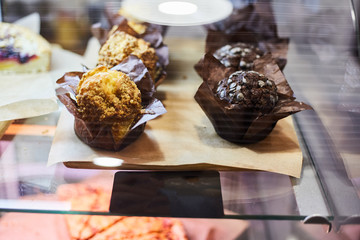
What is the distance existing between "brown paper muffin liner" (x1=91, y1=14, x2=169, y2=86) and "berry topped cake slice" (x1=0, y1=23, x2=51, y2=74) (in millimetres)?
270

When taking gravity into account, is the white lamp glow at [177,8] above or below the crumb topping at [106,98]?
above

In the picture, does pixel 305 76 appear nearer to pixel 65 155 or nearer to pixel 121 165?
pixel 121 165

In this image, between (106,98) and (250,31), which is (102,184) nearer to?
(106,98)

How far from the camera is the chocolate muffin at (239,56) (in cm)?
178

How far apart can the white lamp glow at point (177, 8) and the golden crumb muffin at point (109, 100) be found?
530mm

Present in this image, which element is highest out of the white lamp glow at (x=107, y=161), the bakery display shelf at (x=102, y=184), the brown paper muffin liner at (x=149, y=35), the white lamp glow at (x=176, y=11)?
the white lamp glow at (x=176, y=11)

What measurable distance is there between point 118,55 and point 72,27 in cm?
53

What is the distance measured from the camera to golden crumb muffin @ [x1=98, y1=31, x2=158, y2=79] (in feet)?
5.58

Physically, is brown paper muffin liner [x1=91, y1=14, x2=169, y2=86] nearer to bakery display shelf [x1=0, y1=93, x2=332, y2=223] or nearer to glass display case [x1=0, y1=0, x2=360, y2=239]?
glass display case [x1=0, y1=0, x2=360, y2=239]

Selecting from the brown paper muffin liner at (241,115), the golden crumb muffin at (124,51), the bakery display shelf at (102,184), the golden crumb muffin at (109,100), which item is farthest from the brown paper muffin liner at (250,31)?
the bakery display shelf at (102,184)

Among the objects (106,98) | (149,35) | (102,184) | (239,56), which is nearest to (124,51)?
(149,35)

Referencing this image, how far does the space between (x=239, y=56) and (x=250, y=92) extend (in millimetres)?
385

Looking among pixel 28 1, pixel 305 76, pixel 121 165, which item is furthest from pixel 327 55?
pixel 28 1

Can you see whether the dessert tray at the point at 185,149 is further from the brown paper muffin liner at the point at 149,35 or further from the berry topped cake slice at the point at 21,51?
the berry topped cake slice at the point at 21,51
